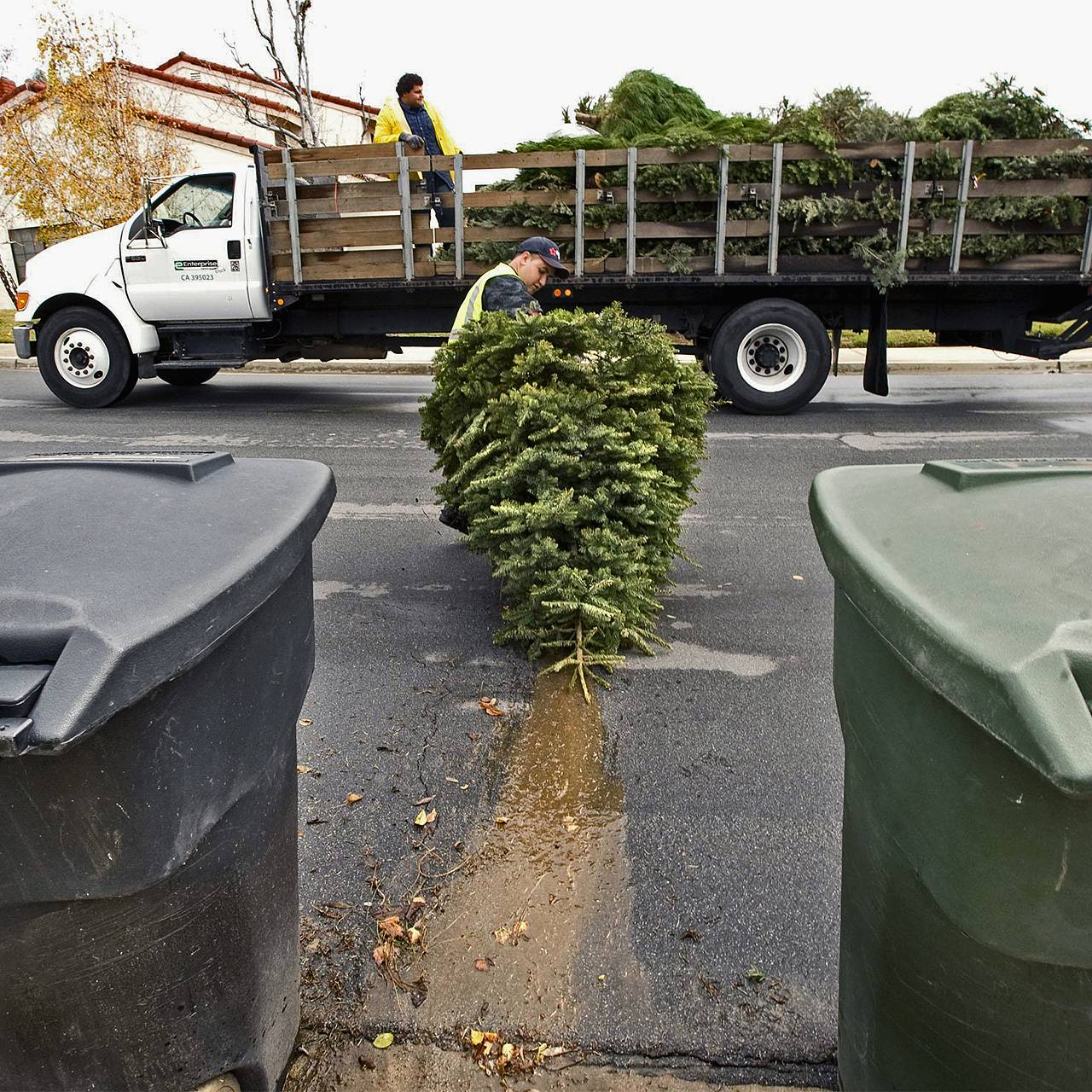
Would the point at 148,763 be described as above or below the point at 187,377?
above

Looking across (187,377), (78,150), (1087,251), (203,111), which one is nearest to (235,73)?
(203,111)

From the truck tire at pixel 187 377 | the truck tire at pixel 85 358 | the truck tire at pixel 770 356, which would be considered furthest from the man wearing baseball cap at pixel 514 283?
the truck tire at pixel 187 377

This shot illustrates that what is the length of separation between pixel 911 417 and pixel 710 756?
23.7 feet

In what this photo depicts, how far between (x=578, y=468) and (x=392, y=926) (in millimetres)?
1801

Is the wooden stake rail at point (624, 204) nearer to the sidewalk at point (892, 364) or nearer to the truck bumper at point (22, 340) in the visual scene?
the truck bumper at point (22, 340)

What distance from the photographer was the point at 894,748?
53.2 inches

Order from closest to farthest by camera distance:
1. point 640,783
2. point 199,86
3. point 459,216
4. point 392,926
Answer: point 392,926, point 640,783, point 459,216, point 199,86

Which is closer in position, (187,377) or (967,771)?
(967,771)

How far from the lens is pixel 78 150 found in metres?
18.1

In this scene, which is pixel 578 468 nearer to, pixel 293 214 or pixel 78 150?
pixel 293 214

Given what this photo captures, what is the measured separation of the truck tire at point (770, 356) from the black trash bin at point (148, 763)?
781 centimetres

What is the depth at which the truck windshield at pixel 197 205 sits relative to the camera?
9289 mm

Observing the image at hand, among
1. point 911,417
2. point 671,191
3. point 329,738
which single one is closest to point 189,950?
point 329,738

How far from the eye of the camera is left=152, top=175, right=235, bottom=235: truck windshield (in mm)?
9289
